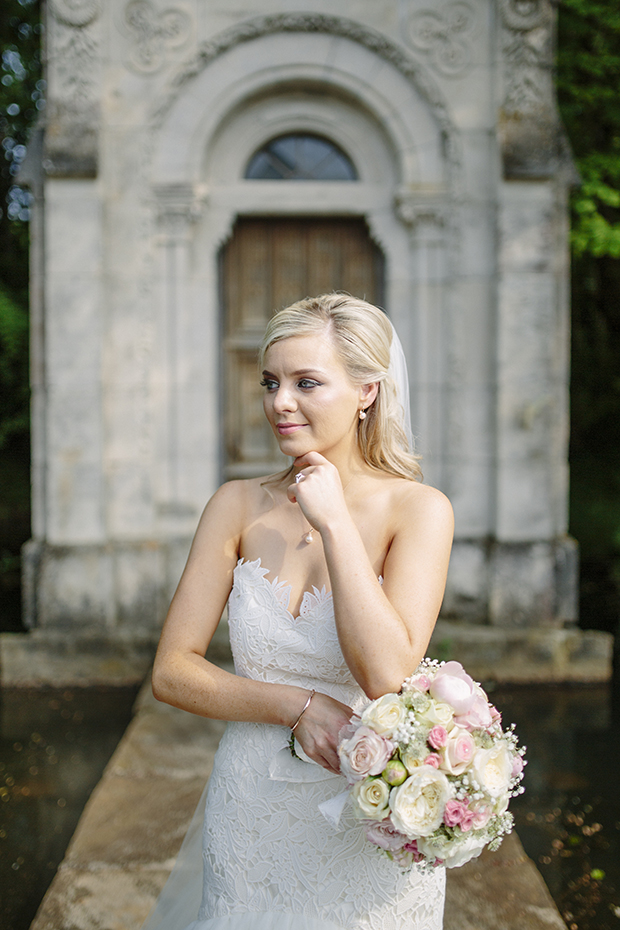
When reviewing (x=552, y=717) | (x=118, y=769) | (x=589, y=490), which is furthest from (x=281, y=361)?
(x=589, y=490)

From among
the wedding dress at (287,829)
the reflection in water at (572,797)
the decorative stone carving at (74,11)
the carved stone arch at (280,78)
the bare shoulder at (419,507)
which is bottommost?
the reflection in water at (572,797)

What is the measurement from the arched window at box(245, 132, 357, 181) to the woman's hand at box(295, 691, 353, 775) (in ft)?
18.5

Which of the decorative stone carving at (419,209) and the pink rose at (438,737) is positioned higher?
the decorative stone carving at (419,209)

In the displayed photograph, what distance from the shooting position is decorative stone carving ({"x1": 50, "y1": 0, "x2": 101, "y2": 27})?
596 cm

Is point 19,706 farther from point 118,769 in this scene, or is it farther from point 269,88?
point 269,88

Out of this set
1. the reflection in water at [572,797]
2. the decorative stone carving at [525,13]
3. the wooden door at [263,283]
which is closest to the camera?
the reflection in water at [572,797]

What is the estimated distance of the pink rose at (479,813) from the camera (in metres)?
1.57

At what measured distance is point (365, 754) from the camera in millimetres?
1595

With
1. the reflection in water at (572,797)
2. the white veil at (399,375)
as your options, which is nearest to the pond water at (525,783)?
the reflection in water at (572,797)

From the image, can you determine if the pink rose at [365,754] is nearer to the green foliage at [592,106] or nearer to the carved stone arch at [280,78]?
the carved stone arch at [280,78]

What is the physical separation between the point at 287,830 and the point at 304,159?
19.2 ft

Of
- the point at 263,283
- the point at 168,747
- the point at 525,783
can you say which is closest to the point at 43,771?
the point at 168,747

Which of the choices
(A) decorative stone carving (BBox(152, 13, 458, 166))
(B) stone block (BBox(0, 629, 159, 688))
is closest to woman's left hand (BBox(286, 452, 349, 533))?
(B) stone block (BBox(0, 629, 159, 688))

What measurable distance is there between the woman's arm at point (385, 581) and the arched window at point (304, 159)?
528cm
